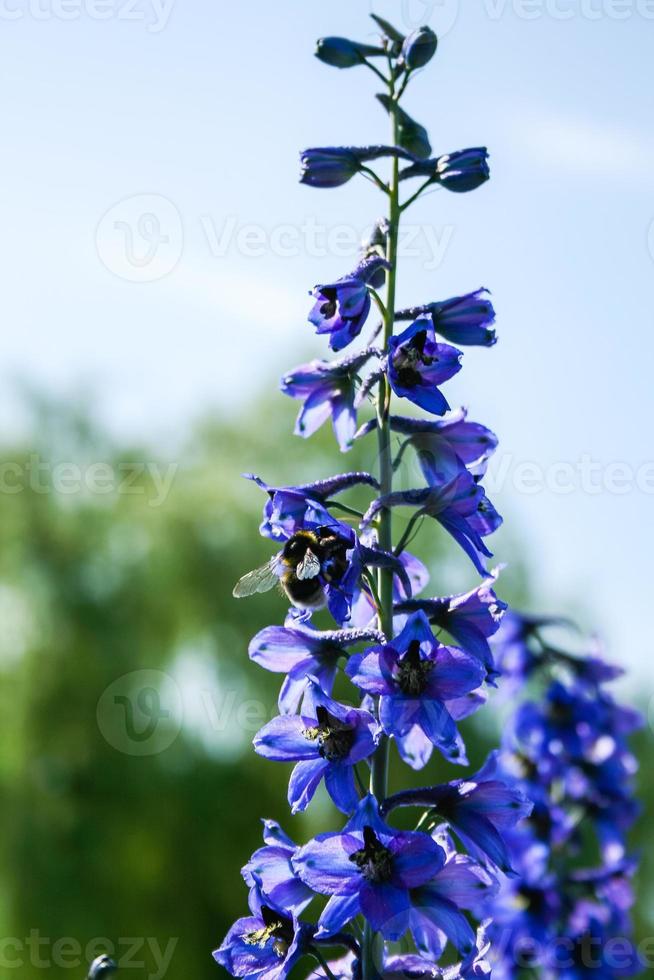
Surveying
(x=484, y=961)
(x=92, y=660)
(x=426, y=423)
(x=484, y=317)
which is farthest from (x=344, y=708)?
(x=92, y=660)

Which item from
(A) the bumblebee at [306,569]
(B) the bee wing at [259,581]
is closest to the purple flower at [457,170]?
(A) the bumblebee at [306,569]

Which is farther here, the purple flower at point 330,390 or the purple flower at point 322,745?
the purple flower at point 330,390

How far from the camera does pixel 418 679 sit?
8.87 feet

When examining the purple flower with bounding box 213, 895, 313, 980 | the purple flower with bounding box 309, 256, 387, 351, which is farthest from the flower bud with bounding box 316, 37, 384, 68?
the purple flower with bounding box 213, 895, 313, 980

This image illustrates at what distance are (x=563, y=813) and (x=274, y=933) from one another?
135 inches

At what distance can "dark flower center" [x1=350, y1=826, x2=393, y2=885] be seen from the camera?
2.55 metres

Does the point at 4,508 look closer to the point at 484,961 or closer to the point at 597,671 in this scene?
the point at 597,671

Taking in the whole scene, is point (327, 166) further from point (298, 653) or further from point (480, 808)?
point (480, 808)

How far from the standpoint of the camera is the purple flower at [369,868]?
2518 millimetres

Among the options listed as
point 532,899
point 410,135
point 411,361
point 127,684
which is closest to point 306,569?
point 411,361

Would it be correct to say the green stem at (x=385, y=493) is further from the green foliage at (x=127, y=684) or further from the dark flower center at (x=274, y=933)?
the green foliage at (x=127, y=684)

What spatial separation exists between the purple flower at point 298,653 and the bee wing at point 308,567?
16 centimetres

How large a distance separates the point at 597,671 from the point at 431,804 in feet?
10.6

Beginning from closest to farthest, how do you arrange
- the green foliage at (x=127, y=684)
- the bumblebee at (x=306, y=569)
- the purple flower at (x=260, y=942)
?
the purple flower at (x=260, y=942) → the bumblebee at (x=306, y=569) → the green foliage at (x=127, y=684)
